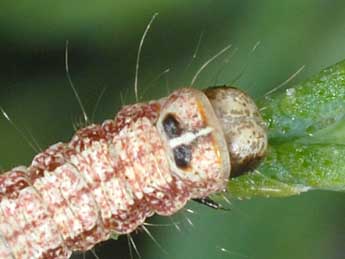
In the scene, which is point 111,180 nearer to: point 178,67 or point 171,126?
point 171,126

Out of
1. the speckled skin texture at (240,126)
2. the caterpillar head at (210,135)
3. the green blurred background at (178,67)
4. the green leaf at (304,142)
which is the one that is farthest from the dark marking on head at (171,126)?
the green blurred background at (178,67)

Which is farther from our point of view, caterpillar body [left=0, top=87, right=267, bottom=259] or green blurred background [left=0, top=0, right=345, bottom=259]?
green blurred background [left=0, top=0, right=345, bottom=259]


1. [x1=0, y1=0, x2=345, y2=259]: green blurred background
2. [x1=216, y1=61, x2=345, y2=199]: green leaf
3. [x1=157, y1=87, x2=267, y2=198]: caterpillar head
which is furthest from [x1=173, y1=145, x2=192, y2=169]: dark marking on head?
[x1=0, y1=0, x2=345, y2=259]: green blurred background

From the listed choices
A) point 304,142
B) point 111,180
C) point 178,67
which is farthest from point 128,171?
point 178,67

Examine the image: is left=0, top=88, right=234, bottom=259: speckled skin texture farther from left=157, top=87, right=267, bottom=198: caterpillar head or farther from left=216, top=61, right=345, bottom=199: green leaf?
left=216, top=61, right=345, bottom=199: green leaf

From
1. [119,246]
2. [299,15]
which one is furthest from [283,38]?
[119,246]

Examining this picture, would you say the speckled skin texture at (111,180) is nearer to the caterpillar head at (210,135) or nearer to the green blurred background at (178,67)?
the caterpillar head at (210,135)
